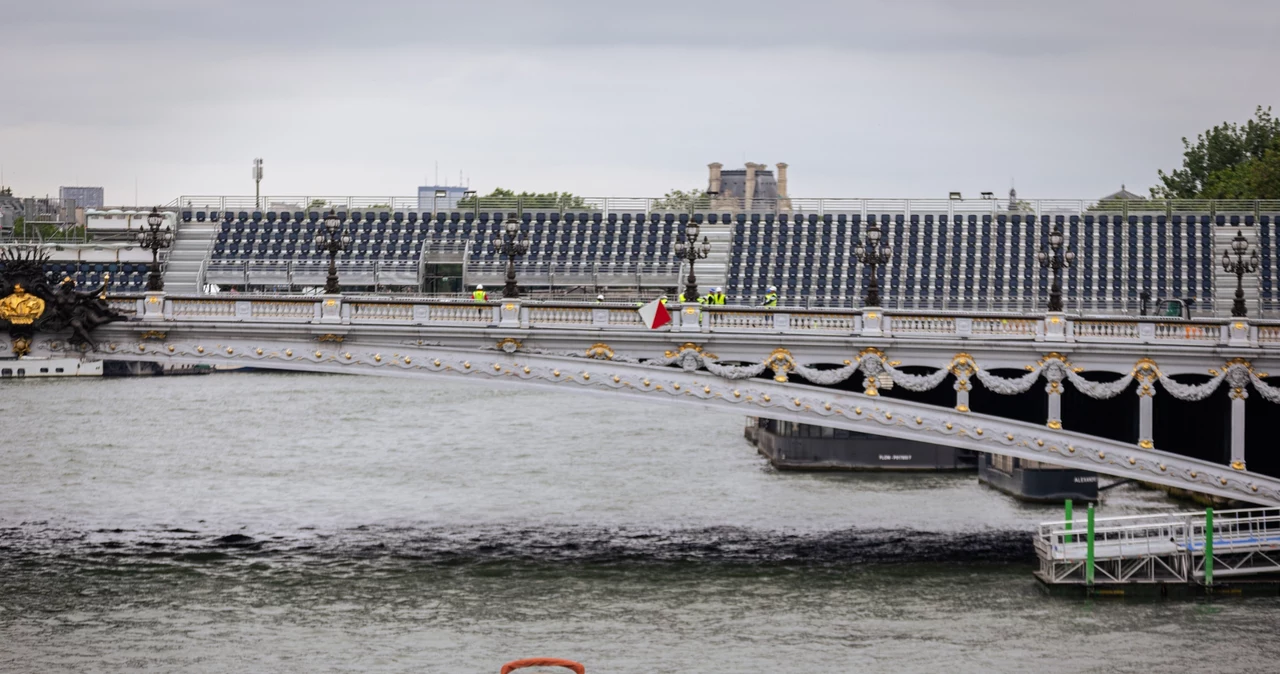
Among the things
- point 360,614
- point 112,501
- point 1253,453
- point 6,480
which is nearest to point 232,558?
point 360,614

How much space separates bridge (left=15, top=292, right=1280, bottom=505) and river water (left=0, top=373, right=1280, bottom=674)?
354cm

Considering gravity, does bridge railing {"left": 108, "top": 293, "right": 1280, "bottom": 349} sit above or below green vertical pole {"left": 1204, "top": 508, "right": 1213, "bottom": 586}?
above

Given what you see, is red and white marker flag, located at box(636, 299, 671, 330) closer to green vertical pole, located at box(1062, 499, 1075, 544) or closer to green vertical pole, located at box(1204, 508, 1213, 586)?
green vertical pole, located at box(1062, 499, 1075, 544)

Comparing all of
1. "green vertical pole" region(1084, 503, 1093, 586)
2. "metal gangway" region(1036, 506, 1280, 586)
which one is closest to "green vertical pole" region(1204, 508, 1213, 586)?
"metal gangway" region(1036, 506, 1280, 586)

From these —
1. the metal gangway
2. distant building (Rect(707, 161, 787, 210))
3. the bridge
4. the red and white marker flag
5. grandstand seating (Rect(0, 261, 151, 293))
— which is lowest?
the metal gangway

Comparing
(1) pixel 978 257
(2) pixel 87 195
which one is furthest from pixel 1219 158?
(2) pixel 87 195

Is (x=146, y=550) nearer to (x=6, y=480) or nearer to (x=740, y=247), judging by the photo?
(x=6, y=480)

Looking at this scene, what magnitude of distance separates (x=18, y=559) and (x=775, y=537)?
18407mm

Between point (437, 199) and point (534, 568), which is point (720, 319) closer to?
point (534, 568)

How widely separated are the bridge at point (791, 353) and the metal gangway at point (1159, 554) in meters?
1.16

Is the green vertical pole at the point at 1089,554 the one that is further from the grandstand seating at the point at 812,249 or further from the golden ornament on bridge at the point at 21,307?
the golden ornament on bridge at the point at 21,307

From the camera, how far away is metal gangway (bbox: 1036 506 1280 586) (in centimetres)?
A: 3781

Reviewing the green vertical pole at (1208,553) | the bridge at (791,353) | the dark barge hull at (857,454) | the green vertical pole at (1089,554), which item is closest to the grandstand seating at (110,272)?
the bridge at (791,353)

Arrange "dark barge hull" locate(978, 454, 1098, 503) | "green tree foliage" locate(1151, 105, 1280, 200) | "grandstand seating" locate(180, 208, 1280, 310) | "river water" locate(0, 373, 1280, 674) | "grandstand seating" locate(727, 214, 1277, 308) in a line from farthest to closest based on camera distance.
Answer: "green tree foliage" locate(1151, 105, 1280, 200)
"grandstand seating" locate(727, 214, 1277, 308)
"grandstand seating" locate(180, 208, 1280, 310)
"dark barge hull" locate(978, 454, 1098, 503)
"river water" locate(0, 373, 1280, 674)
